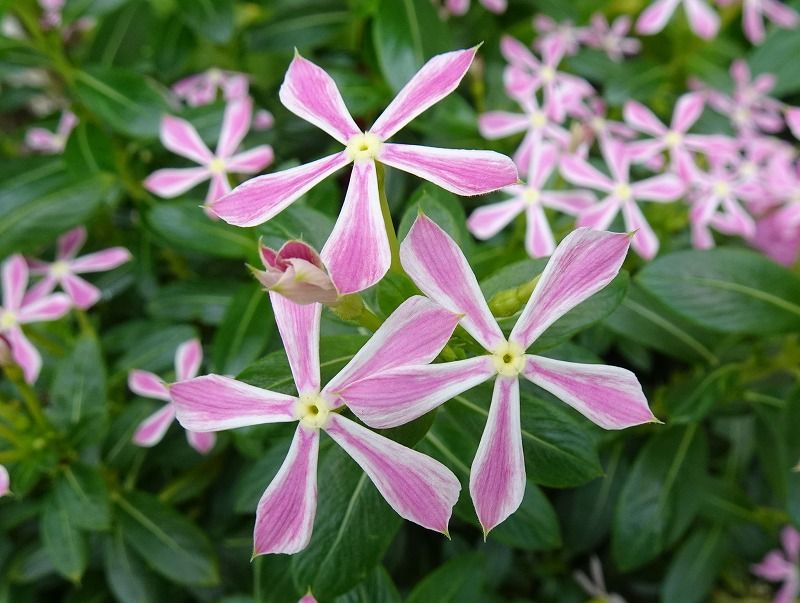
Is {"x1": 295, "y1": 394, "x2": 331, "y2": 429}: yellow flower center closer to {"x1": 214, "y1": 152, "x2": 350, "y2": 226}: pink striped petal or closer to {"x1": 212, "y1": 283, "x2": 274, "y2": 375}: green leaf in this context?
{"x1": 214, "y1": 152, "x2": 350, "y2": 226}: pink striped petal

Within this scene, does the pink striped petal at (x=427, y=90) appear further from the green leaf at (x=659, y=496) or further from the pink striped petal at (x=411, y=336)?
the green leaf at (x=659, y=496)

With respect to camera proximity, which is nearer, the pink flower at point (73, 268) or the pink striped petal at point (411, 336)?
the pink striped petal at point (411, 336)

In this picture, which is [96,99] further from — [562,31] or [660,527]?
[660,527]

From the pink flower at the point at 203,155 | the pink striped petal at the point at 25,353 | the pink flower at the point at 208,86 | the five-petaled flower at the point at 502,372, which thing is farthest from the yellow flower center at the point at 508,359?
the pink flower at the point at 208,86

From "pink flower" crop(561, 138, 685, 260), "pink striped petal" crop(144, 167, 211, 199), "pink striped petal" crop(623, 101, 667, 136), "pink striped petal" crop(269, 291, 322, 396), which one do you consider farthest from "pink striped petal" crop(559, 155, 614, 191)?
"pink striped petal" crop(269, 291, 322, 396)

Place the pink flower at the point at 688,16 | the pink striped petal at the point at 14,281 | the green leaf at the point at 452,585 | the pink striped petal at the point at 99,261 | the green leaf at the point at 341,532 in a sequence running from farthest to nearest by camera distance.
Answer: the pink flower at the point at 688,16 < the pink striped petal at the point at 99,261 < the pink striped petal at the point at 14,281 < the green leaf at the point at 452,585 < the green leaf at the point at 341,532

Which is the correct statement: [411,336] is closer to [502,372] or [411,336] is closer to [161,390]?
[502,372]
